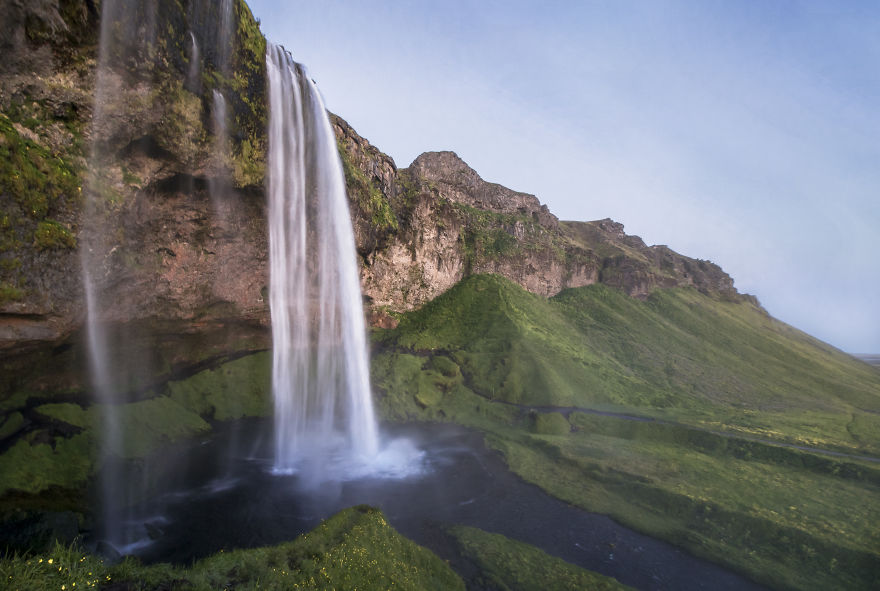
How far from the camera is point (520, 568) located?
56.1 feet

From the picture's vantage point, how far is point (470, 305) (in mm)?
57625

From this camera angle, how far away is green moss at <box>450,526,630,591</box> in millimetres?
16094

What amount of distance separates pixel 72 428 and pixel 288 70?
89.1ft

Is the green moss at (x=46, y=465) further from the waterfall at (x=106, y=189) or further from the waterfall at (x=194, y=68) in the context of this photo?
the waterfall at (x=194, y=68)

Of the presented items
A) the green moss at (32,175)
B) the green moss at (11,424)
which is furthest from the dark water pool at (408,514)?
the green moss at (32,175)

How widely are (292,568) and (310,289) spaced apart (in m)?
25.1

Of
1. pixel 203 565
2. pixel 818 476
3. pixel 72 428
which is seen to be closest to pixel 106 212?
pixel 72 428

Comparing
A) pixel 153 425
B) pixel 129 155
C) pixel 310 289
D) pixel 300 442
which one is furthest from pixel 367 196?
pixel 153 425

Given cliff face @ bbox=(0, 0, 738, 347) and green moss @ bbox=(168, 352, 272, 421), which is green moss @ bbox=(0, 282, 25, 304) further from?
green moss @ bbox=(168, 352, 272, 421)

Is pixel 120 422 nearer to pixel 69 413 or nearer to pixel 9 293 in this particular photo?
pixel 69 413

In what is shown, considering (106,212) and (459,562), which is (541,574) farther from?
(106,212)

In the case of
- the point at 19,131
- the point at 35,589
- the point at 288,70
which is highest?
the point at 288,70

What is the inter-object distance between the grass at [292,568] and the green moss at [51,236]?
41.9 ft

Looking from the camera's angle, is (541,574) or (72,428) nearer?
(541,574)
